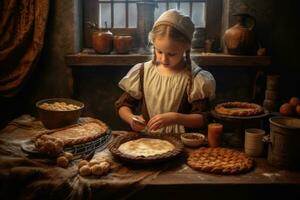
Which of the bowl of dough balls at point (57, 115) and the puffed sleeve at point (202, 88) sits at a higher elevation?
the puffed sleeve at point (202, 88)

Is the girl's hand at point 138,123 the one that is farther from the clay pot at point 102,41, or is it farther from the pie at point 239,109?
the clay pot at point 102,41

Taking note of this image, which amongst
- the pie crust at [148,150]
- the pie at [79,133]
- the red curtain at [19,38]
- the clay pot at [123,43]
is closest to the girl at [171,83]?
the pie crust at [148,150]

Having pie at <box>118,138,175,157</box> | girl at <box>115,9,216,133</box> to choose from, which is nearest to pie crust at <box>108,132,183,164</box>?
pie at <box>118,138,175,157</box>

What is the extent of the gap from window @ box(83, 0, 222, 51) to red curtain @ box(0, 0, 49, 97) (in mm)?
613

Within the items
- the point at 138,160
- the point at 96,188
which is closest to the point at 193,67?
the point at 138,160

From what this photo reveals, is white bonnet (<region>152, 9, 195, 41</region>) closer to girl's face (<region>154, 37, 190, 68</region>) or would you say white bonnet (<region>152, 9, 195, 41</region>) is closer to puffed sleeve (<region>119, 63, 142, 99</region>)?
girl's face (<region>154, 37, 190, 68</region>)

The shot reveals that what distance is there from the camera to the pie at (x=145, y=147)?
2.28 m

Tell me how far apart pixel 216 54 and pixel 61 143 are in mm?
2344

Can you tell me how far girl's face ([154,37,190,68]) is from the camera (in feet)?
8.95

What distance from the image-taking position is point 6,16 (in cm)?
381

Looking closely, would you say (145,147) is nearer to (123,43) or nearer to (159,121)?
(159,121)

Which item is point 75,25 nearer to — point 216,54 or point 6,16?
point 6,16

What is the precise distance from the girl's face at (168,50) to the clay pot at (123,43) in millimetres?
1137

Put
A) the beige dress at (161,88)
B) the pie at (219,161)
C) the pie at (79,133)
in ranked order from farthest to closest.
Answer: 1. the beige dress at (161,88)
2. the pie at (79,133)
3. the pie at (219,161)
